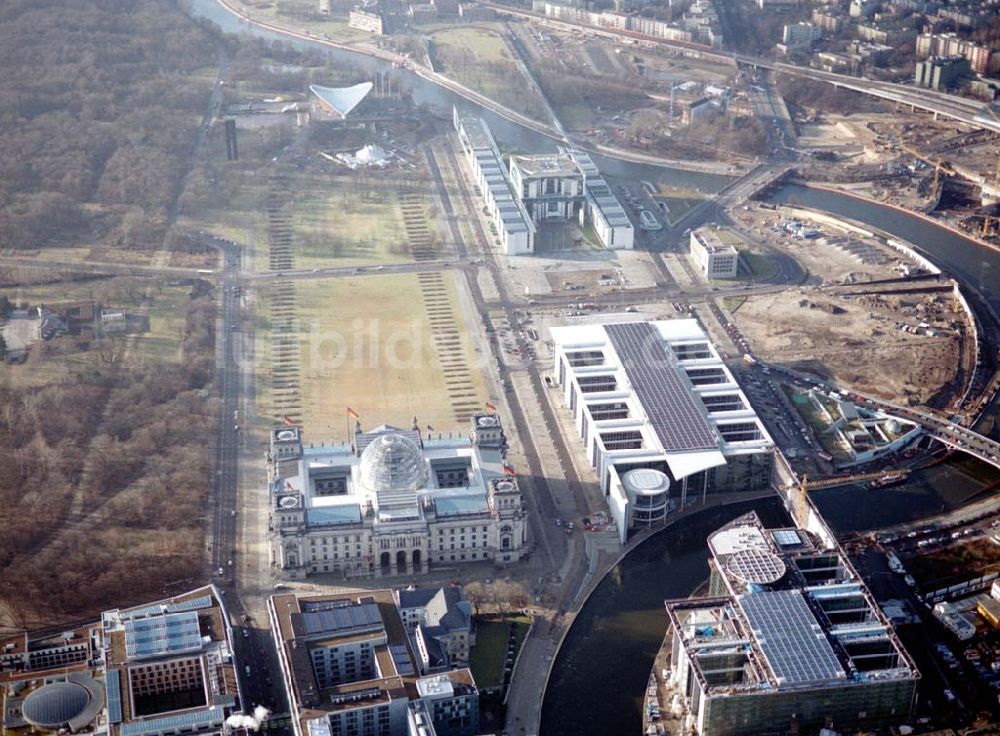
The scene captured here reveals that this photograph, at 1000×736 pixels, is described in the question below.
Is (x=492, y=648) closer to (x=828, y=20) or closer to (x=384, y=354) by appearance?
(x=384, y=354)

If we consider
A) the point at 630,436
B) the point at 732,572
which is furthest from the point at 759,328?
the point at 732,572

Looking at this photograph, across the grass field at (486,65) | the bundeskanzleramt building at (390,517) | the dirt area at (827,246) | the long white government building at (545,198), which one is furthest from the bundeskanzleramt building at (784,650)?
the grass field at (486,65)

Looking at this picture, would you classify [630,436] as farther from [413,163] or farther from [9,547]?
[413,163]

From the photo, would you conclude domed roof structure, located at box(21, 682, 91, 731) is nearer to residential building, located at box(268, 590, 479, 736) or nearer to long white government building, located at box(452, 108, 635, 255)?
residential building, located at box(268, 590, 479, 736)

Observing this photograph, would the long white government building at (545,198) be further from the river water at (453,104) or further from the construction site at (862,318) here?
the construction site at (862,318)

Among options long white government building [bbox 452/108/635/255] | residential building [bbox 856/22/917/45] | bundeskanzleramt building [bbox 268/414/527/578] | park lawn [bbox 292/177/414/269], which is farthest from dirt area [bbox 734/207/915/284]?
residential building [bbox 856/22/917/45]
